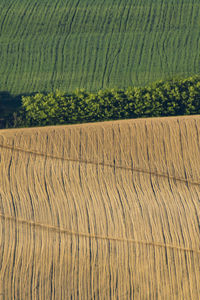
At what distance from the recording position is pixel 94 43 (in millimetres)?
27406

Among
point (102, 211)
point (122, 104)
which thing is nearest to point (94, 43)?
point (122, 104)

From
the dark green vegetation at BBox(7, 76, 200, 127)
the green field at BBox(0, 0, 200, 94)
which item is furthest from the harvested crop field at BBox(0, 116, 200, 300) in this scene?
the green field at BBox(0, 0, 200, 94)

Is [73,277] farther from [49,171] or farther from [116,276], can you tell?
[49,171]

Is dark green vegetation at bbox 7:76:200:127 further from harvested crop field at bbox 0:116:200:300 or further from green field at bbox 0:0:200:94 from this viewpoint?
green field at bbox 0:0:200:94

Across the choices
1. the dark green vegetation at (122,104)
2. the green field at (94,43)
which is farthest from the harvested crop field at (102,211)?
the green field at (94,43)

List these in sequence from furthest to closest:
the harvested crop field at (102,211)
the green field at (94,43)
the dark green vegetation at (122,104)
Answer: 1. the green field at (94,43)
2. the dark green vegetation at (122,104)
3. the harvested crop field at (102,211)

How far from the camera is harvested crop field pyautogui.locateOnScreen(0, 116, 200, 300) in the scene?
15898 millimetres

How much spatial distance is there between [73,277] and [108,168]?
525 centimetres

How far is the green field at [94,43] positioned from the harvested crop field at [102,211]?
642cm

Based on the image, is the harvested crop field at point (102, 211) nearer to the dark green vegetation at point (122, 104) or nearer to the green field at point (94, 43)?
the dark green vegetation at point (122, 104)

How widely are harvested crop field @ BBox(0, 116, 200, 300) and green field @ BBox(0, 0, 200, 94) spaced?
6421 mm

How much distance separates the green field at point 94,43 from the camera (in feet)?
84.4

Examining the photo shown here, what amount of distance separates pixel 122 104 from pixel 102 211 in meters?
7.02

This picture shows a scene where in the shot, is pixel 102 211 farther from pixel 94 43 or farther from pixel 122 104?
pixel 94 43
